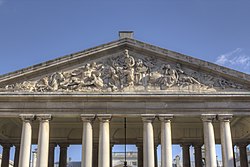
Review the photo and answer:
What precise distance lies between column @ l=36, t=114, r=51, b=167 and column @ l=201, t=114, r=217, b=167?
10.4 meters

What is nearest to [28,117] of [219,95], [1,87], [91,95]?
[1,87]

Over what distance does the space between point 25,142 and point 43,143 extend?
116 centimetres

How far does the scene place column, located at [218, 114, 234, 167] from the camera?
914 inches

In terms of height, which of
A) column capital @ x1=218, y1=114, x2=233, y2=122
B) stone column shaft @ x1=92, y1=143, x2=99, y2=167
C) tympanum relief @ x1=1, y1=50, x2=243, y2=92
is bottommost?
stone column shaft @ x1=92, y1=143, x2=99, y2=167

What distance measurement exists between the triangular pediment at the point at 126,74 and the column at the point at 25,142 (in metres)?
1.89

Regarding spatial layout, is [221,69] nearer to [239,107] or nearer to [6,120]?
[239,107]

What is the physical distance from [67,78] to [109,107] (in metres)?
3.50

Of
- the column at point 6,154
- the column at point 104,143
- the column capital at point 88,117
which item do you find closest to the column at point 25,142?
the column capital at point 88,117

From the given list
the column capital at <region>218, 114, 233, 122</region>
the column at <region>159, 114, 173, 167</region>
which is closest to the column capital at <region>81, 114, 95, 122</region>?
the column at <region>159, 114, 173, 167</region>

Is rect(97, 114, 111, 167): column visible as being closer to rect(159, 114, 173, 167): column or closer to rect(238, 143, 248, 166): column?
rect(159, 114, 173, 167): column

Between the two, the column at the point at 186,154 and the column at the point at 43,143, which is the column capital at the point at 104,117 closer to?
the column at the point at 43,143

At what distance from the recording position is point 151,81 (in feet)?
80.9

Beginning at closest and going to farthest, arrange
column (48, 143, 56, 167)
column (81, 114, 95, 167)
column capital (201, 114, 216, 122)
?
1. column (81, 114, 95, 167)
2. column capital (201, 114, 216, 122)
3. column (48, 143, 56, 167)

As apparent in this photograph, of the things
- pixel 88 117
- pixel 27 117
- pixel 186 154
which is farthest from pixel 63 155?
pixel 186 154
